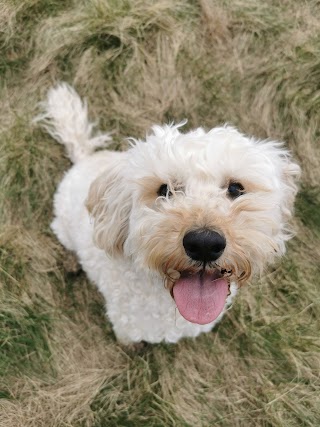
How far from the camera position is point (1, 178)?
110 inches

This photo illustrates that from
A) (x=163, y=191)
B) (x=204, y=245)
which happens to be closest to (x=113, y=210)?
(x=163, y=191)

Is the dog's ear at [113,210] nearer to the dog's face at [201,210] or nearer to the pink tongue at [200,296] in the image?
the dog's face at [201,210]

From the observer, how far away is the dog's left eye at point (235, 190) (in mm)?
1692

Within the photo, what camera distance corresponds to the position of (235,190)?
1.70 metres

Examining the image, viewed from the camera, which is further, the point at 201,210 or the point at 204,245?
the point at 201,210

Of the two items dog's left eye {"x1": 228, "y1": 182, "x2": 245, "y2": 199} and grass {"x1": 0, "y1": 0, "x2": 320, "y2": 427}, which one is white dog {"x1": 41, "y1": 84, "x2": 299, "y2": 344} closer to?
dog's left eye {"x1": 228, "y1": 182, "x2": 245, "y2": 199}

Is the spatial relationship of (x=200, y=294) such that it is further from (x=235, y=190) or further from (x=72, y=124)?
(x=72, y=124)

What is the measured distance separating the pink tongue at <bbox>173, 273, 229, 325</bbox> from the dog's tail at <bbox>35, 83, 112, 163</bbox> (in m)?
1.36

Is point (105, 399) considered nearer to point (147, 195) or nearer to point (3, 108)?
point (147, 195)

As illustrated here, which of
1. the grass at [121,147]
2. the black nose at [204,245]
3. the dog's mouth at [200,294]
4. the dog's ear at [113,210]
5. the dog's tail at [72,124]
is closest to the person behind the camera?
the black nose at [204,245]

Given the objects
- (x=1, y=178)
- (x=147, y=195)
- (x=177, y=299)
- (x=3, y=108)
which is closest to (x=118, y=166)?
(x=147, y=195)

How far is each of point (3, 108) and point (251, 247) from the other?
2.12m

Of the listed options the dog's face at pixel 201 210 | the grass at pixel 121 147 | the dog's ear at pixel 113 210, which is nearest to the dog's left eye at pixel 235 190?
the dog's face at pixel 201 210

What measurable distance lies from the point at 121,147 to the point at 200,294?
1573 millimetres
